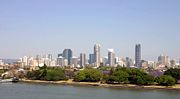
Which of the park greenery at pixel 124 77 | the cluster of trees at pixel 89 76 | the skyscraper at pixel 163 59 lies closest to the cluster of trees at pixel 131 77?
the park greenery at pixel 124 77

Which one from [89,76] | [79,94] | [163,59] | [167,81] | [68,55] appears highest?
[68,55]

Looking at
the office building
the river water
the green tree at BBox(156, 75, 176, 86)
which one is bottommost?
the river water

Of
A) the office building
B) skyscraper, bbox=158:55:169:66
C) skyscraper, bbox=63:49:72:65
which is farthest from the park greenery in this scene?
skyscraper, bbox=158:55:169:66

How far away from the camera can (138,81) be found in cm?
3528

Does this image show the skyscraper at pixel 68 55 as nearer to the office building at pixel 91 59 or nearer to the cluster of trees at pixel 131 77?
the office building at pixel 91 59

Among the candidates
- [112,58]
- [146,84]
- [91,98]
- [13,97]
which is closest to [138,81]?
[146,84]

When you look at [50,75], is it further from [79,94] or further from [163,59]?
[163,59]

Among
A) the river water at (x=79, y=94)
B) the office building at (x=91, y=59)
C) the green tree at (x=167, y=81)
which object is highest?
the office building at (x=91, y=59)

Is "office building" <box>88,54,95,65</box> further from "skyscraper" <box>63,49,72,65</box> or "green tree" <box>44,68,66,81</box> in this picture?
"green tree" <box>44,68,66,81</box>

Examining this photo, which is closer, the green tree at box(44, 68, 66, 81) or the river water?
the river water

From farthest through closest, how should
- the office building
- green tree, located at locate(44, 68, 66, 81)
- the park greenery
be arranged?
Result: 1. the office building
2. green tree, located at locate(44, 68, 66, 81)
3. the park greenery

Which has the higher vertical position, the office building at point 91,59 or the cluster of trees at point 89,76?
the office building at point 91,59

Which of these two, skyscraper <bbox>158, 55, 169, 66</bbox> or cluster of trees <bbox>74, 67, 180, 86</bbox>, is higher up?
skyscraper <bbox>158, 55, 169, 66</bbox>

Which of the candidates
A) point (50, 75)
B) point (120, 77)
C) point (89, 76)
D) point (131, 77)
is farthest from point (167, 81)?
point (50, 75)
